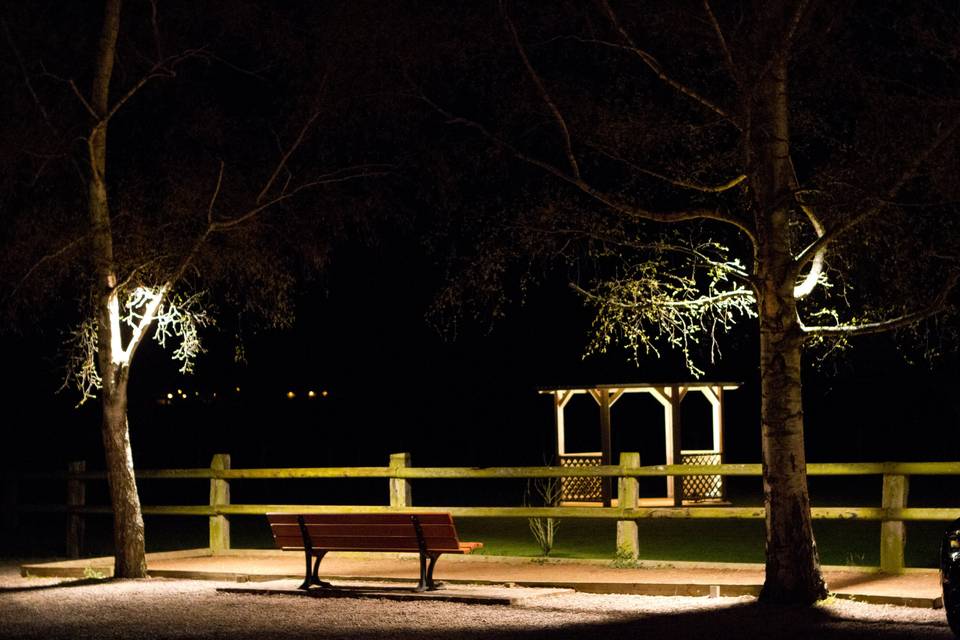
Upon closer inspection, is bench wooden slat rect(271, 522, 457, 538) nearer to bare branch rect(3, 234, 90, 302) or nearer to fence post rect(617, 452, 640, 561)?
fence post rect(617, 452, 640, 561)

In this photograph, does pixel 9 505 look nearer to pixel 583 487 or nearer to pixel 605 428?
pixel 583 487

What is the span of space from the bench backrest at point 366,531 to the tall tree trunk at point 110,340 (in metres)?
2.33

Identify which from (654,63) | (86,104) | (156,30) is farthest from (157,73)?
(654,63)

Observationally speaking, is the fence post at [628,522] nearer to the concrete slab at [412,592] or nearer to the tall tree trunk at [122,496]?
the concrete slab at [412,592]

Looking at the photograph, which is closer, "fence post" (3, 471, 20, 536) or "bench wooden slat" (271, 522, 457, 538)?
"bench wooden slat" (271, 522, 457, 538)

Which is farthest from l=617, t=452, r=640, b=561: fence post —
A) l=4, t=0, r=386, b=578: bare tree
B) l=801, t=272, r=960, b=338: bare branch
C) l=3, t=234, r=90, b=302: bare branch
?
l=3, t=234, r=90, b=302: bare branch

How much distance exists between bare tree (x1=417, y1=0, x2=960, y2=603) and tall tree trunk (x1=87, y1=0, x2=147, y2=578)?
3.43 m

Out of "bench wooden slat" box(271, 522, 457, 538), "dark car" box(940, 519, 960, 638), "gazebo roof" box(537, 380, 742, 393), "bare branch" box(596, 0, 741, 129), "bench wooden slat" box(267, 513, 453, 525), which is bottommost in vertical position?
"dark car" box(940, 519, 960, 638)

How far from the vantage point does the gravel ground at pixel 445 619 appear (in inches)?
407

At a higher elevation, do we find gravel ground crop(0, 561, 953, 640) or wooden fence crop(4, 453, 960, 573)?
wooden fence crop(4, 453, 960, 573)

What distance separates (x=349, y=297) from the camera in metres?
52.2

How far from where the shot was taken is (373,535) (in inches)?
504

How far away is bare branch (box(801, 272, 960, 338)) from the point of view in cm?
1101

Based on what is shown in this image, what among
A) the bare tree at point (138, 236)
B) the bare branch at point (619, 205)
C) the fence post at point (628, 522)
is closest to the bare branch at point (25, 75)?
the bare tree at point (138, 236)
